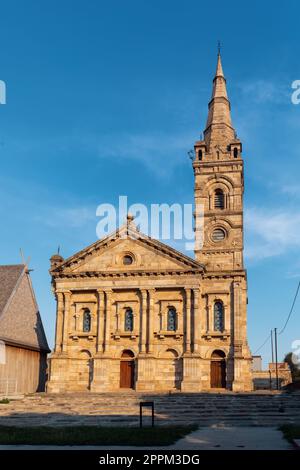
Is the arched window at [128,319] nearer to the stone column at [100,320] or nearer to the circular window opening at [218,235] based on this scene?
the stone column at [100,320]

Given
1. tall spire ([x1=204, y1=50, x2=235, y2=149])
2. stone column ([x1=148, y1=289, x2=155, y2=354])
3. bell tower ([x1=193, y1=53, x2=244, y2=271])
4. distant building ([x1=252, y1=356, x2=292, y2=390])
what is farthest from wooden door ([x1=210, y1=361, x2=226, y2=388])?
distant building ([x1=252, y1=356, x2=292, y2=390])

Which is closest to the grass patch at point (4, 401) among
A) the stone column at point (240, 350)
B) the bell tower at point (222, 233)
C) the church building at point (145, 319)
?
the church building at point (145, 319)

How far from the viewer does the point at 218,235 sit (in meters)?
49.7

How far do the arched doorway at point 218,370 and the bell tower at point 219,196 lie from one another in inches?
271

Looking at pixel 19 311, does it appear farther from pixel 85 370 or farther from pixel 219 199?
pixel 219 199

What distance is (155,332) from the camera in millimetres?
45062

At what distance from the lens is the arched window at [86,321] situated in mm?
46594

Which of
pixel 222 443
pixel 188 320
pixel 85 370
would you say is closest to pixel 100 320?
pixel 85 370

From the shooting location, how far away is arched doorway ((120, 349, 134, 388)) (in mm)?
44859

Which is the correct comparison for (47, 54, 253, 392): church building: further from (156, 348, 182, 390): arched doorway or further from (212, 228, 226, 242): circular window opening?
(212, 228, 226, 242): circular window opening

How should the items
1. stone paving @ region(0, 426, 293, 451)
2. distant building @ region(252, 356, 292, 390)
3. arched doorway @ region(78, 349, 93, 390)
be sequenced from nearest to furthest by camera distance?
stone paving @ region(0, 426, 293, 451)
arched doorway @ region(78, 349, 93, 390)
distant building @ region(252, 356, 292, 390)
